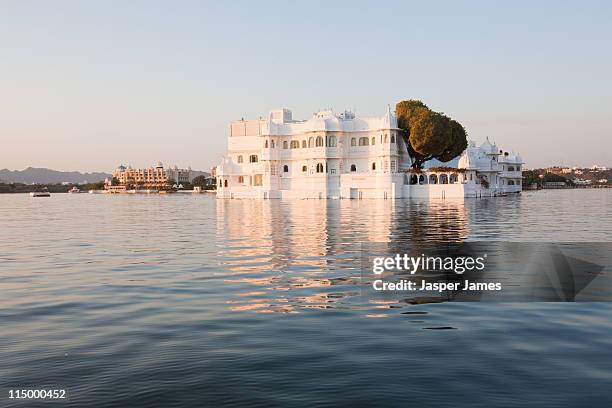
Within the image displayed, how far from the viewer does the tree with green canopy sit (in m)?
81.0

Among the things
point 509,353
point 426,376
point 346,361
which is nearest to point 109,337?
point 346,361

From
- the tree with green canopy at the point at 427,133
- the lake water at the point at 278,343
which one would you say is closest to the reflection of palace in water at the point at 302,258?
the lake water at the point at 278,343

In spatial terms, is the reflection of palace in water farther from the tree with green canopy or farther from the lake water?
the tree with green canopy

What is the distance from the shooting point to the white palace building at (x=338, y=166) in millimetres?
83375

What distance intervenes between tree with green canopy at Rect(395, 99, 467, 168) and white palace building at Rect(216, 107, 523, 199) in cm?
210

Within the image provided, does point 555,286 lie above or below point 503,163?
below

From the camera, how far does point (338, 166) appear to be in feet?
297

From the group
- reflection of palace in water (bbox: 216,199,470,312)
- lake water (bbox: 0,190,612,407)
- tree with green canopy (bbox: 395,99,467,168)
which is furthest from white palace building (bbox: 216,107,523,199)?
lake water (bbox: 0,190,612,407)

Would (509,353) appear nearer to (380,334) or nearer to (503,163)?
(380,334)

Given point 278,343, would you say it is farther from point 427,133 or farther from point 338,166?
point 338,166

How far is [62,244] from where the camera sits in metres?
23.5

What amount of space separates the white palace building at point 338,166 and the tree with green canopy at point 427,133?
2103mm

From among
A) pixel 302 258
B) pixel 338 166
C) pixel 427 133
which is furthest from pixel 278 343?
pixel 338 166

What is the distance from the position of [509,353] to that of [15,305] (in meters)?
8.80
